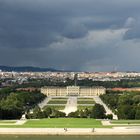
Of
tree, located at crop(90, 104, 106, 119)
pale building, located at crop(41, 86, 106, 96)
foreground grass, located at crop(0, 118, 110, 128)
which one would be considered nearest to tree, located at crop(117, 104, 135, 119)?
tree, located at crop(90, 104, 106, 119)

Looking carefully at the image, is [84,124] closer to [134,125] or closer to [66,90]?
[134,125]

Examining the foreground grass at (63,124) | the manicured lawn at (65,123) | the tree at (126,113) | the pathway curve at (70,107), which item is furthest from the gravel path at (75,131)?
the pathway curve at (70,107)

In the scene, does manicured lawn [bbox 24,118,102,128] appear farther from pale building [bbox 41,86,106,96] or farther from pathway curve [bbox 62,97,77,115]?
pale building [bbox 41,86,106,96]

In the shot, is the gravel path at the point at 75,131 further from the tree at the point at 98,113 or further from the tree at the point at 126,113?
Result: the tree at the point at 98,113

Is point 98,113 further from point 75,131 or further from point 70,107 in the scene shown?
point 70,107

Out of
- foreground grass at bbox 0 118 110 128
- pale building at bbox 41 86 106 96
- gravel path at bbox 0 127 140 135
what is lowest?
gravel path at bbox 0 127 140 135

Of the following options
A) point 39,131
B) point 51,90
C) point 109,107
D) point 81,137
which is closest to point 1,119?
point 39,131

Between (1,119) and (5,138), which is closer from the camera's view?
(5,138)

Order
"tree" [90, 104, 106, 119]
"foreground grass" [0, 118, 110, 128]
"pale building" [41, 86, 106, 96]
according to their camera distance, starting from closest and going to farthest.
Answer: "foreground grass" [0, 118, 110, 128], "tree" [90, 104, 106, 119], "pale building" [41, 86, 106, 96]

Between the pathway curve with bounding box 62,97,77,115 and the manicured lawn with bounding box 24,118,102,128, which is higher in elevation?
the pathway curve with bounding box 62,97,77,115
